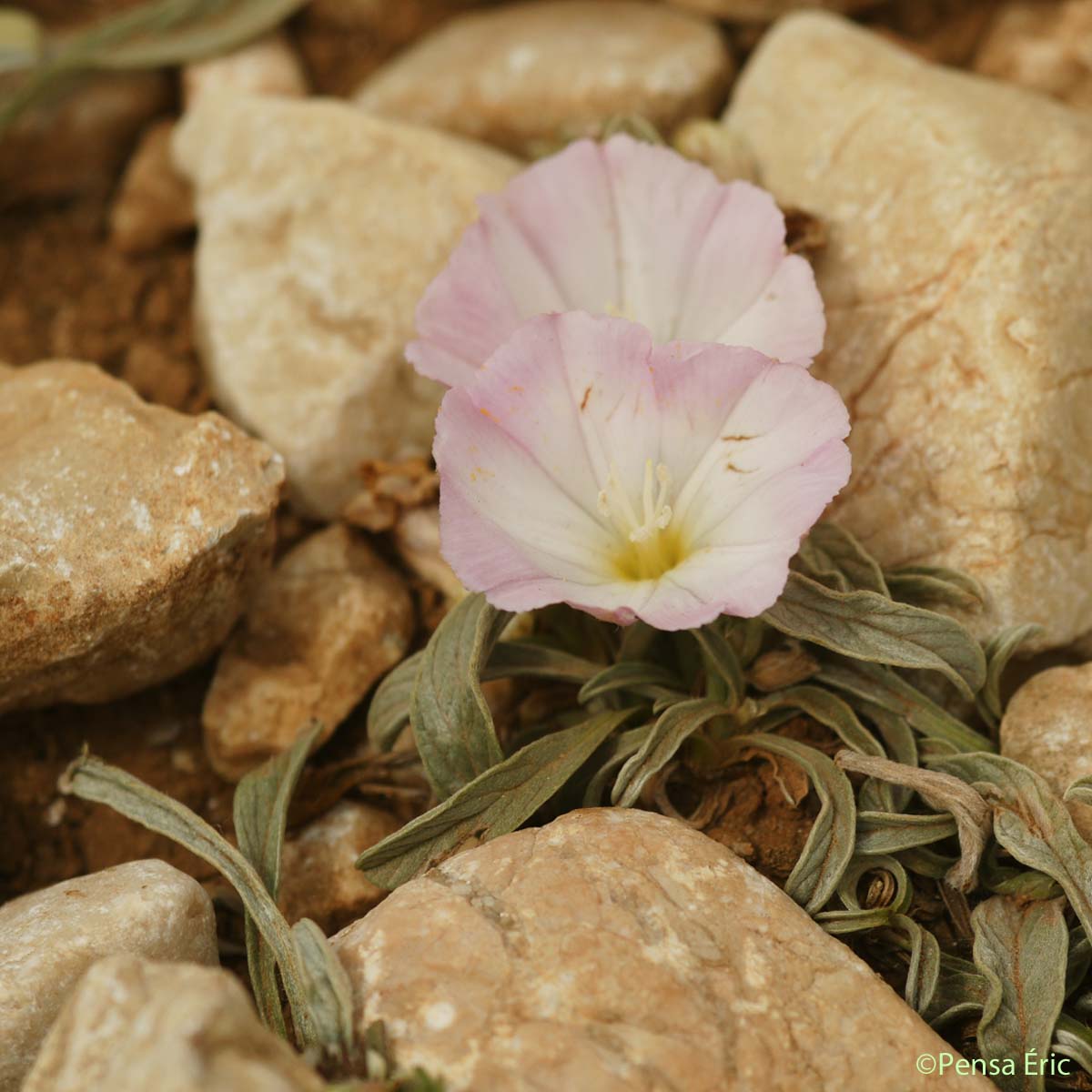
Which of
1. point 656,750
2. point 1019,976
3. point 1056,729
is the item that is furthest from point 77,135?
point 1019,976

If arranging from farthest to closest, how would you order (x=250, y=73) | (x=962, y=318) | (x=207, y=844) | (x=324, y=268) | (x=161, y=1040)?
(x=250, y=73), (x=324, y=268), (x=962, y=318), (x=207, y=844), (x=161, y=1040)

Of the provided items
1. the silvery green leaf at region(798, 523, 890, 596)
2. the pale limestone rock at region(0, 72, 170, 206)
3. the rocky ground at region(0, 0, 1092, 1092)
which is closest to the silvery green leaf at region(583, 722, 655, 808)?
the rocky ground at region(0, 0, 1092, 1092)

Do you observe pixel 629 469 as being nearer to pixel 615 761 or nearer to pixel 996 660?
pixel 615 761

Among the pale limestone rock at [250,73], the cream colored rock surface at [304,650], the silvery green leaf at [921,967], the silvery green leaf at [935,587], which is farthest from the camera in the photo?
the pale limestone rock at [250,73]

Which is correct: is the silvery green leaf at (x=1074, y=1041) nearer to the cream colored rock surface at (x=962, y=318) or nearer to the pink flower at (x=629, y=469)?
the cream colored rock surface at (x=962, y=318)

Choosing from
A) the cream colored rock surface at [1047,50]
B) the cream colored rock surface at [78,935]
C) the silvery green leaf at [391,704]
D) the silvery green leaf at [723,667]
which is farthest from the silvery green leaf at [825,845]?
the cream colored rock surface at [1047,50]
